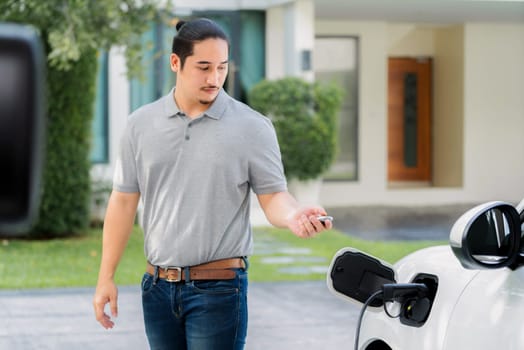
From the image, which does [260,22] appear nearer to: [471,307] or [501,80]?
[501,80]

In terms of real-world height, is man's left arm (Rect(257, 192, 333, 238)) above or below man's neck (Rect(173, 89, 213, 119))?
below

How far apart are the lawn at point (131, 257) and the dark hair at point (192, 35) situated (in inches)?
273

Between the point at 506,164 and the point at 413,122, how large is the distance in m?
2.17

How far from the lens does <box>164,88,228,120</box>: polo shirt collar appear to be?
135 inches

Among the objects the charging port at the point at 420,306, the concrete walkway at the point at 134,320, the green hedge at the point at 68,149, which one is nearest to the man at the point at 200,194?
the charging port at the point at 420,306

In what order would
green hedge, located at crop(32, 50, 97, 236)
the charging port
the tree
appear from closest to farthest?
the charging port, the tree, green hedge, located at crop(32, 50, 97, 236)

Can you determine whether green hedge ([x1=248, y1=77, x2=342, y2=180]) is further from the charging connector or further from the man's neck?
the charging connector

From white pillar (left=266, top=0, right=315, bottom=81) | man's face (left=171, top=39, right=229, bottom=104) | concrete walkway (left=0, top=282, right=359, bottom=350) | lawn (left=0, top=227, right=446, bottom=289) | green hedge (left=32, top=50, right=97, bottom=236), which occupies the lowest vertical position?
lawn (left=0, top=227, right=446, bottom=289)

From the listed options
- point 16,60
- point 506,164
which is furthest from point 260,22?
point 16,60

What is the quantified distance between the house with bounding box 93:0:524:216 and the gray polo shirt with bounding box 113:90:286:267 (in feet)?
40.3

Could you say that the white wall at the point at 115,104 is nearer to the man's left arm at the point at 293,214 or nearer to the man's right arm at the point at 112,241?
the man's right arm at the point at 112,241

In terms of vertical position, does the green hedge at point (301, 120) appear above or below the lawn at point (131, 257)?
above

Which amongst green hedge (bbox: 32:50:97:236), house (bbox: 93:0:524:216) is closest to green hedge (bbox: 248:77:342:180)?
house (bbox: 93:0:524:216)

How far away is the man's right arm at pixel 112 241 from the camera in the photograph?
3537mm
